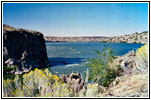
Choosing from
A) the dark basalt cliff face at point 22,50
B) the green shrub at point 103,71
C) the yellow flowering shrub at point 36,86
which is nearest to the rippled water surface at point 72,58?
the green shrub at point 103,71

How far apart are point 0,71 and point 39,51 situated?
110 feet

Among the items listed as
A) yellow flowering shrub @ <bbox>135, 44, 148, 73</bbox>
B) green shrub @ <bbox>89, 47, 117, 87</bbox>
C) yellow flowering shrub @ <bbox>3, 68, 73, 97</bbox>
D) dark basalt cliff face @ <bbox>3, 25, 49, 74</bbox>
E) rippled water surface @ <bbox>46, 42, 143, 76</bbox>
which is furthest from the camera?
dark basalt cliff face @ <bbox>3, 25, 49, 74</bbox>

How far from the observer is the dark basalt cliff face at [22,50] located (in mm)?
31953

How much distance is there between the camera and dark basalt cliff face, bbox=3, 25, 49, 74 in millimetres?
31953

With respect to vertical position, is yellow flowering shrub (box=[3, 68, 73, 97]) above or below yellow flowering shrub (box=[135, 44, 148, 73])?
below

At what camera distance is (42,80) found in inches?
231

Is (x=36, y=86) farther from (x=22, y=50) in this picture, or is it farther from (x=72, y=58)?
(x=72, y=58)

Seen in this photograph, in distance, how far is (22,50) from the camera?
34.6m

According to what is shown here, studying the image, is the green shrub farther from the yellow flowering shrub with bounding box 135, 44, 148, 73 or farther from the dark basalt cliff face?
the dark basalt cliff face

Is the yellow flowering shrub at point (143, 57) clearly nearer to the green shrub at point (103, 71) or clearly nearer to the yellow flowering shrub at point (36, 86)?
the yellow flowering shrub at point (36, 86)

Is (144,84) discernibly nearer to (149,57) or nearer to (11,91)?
(149,57)

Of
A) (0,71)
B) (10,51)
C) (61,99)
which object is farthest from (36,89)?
(10,51)

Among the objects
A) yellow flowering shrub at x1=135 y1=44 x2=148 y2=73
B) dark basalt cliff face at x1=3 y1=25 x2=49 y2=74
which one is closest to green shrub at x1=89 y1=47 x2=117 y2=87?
yellow flowering shrub at x1=135 y1=44 x2=148 y2=73

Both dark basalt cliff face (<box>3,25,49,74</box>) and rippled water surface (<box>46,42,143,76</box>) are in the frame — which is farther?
dark basalt cliff face (<box>3,25,49,74</box>)
